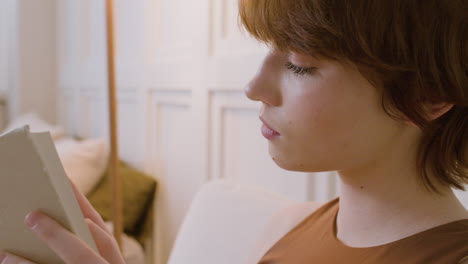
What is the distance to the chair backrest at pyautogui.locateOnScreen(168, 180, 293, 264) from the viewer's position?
1.00m

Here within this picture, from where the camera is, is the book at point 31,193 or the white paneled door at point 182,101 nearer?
the book at point 31,193

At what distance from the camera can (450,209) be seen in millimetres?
581

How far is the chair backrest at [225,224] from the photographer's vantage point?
1.00 meters

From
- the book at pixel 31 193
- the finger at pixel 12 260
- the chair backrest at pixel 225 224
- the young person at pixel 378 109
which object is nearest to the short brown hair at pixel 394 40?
the young person at pixel 378 109

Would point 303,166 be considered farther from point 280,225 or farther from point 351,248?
point 280,225

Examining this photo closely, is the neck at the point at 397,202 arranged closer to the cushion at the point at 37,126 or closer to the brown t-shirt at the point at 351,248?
the brown t-shirt at the point at 351,248

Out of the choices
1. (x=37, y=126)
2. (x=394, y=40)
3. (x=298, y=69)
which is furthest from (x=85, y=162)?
(x=394, y=40)

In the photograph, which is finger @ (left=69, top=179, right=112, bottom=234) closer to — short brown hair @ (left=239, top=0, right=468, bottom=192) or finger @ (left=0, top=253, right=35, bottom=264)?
finger @ (left=0, top=253, right=35, bottom=264)

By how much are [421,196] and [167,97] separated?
1318mm

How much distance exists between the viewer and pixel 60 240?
500mm

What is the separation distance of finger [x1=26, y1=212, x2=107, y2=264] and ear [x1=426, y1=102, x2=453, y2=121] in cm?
45

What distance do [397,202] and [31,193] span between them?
1.49ft

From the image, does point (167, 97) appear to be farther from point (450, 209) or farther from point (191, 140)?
point (450, 209)

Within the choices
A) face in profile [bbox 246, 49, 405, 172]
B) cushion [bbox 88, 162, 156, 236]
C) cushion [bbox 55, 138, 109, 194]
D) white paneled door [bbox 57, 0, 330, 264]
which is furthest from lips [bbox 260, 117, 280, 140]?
cushion [bbox 55, 138, 109, 194]
